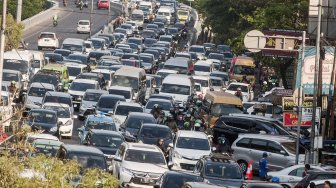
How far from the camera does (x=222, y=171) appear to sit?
34.8m

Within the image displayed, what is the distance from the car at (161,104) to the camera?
54.9 metres

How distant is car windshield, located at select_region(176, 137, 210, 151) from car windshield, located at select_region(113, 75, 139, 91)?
2010 centimetres

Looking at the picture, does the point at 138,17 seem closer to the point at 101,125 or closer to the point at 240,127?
the point at 240,127

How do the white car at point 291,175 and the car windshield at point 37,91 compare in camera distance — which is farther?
the car windshield at point 37,91

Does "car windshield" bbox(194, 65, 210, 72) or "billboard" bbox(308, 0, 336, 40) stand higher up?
"billboard" bbox(308, 0, 336, 40)

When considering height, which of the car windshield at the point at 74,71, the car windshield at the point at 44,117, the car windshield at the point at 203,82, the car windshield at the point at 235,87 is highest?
the car windshield at the point at 44,117

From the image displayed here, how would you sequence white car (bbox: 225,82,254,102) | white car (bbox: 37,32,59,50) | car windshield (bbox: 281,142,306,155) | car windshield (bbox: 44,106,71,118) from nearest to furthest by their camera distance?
car windshield (bbox: 281,142,306,155)
car windshield (bbox: 44,106,71,118)
white car (bbox: 225,82,254,102)
white car (bbox: 37,32,59,50)

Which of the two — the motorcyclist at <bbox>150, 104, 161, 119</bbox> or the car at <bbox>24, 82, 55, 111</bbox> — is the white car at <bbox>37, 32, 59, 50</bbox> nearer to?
the car at <bbox>24, 82, 55, 111</bbox>

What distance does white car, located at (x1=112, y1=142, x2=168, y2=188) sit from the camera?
34.3 m

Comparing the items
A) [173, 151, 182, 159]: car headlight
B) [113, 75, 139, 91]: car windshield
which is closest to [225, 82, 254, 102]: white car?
[113, 75, 139, 91]: car windshield

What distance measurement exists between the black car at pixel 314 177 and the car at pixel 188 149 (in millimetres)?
6549

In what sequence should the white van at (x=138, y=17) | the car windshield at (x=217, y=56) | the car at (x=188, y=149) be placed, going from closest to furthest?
the car at (x=188, y=149), the car windshield at (x=217, y=56), the white van at (x=138, y=17)

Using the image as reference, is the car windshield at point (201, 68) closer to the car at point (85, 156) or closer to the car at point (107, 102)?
Answer: the car at point (107, 102)

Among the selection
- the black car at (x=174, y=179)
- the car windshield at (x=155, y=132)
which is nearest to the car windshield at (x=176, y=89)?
the car windshield at (x=155, y=132)
